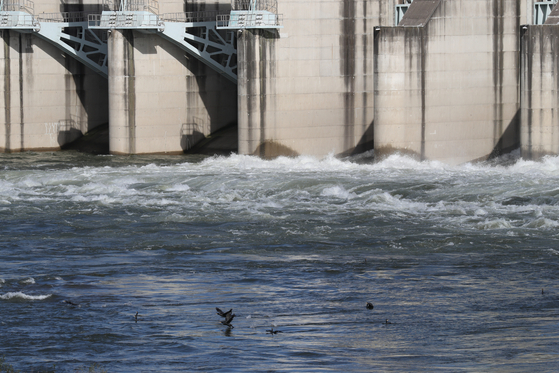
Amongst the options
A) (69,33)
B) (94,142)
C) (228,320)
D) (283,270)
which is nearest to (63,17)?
(69,33)

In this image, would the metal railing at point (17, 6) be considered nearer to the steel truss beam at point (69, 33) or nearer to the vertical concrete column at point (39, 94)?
the steel truss beam at point (69, 33)

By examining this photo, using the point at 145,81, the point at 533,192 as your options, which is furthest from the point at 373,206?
the point at 145,81

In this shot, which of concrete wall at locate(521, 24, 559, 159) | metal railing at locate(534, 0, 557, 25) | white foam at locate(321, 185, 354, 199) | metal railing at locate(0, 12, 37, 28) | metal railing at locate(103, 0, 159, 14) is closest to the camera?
white foam at locate(321, 185, 354, 199)

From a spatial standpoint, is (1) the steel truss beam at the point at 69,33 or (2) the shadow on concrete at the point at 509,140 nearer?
(2) the shadow on concrete at the point at 509,140

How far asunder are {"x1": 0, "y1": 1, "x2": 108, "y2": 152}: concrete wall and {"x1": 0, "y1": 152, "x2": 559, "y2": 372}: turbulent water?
32.3 ft

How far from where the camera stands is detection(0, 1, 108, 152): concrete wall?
41.5 meters

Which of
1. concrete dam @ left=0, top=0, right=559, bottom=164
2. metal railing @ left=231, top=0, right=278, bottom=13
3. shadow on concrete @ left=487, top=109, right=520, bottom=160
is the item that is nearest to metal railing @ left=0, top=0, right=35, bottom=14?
concrete dam @ left=0, top=0, right=559, bottom=164

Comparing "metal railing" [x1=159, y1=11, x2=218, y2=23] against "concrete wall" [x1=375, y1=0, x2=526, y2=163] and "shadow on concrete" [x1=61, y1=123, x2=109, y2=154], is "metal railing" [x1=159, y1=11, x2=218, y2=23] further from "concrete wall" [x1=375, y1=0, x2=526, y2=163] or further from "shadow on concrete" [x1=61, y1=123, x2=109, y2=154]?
"concrete wall" [x1=375, y1=0, x2=526, y2=163]

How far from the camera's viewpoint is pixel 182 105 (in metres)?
40.8

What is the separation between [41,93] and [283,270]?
2689cm

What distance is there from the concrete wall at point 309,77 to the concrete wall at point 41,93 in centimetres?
1085

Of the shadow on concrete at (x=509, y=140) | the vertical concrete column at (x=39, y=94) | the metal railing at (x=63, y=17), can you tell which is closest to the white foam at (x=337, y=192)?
the shadow on concrete at (x=509, y=140)

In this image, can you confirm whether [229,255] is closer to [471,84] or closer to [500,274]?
[500,274]

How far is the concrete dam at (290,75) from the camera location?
33.3m
